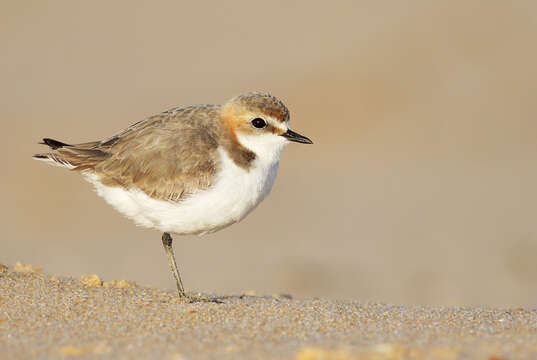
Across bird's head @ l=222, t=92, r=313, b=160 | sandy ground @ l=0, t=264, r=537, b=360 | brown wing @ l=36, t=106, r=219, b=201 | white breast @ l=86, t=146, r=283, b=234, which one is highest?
bird's head @ l=222, t=92, r=313, b=160

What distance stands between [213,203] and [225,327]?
106cm

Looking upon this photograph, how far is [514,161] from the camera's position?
48.4ft

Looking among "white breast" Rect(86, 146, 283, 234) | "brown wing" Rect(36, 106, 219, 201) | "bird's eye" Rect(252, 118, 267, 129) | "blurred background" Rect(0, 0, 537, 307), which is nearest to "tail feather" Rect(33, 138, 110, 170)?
"brown wing" Rect(36, 106, 219, 201)

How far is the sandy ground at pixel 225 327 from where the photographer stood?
13.7 ft

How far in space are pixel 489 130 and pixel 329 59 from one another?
522cm

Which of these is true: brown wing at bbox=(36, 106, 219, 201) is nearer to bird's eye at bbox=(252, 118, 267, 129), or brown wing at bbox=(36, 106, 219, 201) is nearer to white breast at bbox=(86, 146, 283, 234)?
white breast at bbox=(86, 146, 283, 234)

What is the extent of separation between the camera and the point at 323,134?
16406mm

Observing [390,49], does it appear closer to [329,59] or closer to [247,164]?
[329,59]

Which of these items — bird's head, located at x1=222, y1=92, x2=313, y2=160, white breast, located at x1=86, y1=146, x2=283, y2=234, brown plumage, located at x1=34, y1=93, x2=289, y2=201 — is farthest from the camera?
bird's head, located at x1=222, y1=92, x2=313, y2=160

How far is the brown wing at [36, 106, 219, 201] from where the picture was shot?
5777mm

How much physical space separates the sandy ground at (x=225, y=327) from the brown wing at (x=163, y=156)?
0.87 meters

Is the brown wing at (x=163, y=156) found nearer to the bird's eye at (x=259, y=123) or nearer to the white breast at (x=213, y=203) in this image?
the white breast at (x=213, y=203)

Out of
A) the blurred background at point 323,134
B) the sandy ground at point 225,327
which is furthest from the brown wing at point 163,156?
the blurred background at point 323,134

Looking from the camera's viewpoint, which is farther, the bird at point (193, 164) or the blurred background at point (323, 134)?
the blurred background at point (323, 134)
